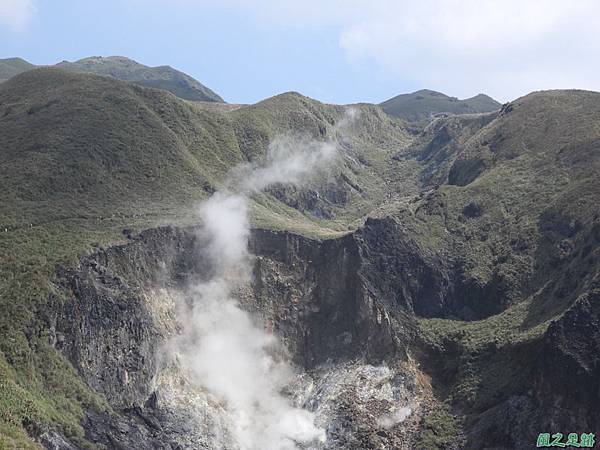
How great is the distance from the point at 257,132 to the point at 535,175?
5195 cm

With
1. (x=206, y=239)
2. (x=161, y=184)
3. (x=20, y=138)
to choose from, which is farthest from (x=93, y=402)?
(x=20, y=138)

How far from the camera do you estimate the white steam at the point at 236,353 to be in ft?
209

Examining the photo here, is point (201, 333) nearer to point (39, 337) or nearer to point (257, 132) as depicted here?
point (39, 337)

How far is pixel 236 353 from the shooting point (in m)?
70.8

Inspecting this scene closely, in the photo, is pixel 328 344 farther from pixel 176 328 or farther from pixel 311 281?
pixel 176 328

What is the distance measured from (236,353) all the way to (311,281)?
535 inches

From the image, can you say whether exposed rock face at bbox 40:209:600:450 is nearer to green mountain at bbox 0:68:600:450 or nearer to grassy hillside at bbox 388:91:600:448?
green mountain at bbox 0:68:600:450

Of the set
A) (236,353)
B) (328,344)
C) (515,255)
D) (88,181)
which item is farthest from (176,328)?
(515,255)

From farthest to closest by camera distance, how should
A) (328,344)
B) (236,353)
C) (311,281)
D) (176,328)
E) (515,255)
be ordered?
(515,255)
(311,281)
(328,344)
(236,353)
(176,328)

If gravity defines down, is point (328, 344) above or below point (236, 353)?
above

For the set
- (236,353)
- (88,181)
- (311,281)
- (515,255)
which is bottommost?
(236,353)

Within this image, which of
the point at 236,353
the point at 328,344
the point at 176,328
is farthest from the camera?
the point at 328,344

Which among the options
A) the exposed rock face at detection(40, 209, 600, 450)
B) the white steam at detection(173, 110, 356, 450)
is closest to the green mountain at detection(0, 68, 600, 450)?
the exposed rock face at detection(40, 209, 600, 450)

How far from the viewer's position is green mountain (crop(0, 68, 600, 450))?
5666 cm
